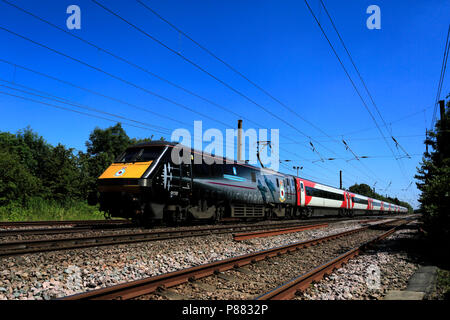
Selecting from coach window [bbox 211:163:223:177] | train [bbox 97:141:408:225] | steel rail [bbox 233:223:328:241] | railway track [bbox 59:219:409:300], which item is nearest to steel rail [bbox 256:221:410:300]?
railway track [bbox 59:219:409:300]

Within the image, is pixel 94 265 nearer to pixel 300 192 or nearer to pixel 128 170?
pixel 128 170

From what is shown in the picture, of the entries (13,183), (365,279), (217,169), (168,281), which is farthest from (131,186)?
(13,183)

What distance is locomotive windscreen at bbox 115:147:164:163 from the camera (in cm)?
1106

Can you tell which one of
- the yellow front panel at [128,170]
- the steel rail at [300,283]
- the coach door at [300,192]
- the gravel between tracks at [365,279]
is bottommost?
the gravel between tracks at [365,279]

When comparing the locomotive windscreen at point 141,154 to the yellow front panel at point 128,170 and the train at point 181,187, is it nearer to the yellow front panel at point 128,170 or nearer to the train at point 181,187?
the train at point 181,187

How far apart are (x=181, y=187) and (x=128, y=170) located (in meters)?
2.08

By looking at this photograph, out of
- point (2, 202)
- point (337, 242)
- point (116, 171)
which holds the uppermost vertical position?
point (116, 171)

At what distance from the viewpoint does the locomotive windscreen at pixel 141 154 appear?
11062mm

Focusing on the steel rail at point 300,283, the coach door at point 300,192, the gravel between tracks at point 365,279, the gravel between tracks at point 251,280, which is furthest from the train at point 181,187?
the gravel between tracks at point 365,279

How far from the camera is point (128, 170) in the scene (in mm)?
10680
